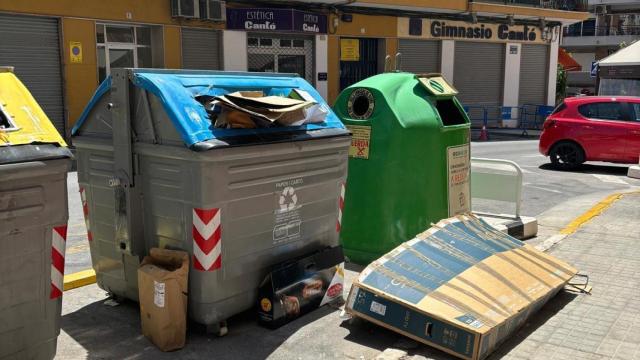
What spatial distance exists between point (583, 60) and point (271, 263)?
193ft

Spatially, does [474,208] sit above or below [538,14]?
below

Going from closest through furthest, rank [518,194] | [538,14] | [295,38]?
[518,194], [295,38], [538,14]

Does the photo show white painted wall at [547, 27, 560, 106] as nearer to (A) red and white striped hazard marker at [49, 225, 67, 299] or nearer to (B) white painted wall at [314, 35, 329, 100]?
(B) white painted wall at [314, 35, 329, 100]

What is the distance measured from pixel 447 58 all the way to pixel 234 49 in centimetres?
916

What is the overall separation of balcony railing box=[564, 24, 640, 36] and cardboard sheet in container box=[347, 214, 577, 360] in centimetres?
5530

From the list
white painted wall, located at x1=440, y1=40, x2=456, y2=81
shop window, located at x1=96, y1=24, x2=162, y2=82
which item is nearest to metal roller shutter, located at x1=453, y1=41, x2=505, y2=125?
white painted wall, located at x1=440, y1=40, x2=456, y2=81

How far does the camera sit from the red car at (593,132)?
12047mm

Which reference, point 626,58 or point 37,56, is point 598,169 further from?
point 37,56

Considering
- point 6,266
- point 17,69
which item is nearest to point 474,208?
point 6,266

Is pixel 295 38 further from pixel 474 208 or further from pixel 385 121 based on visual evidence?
pixel 385 121

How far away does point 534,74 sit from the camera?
26.4 m

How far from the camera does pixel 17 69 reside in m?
13.7

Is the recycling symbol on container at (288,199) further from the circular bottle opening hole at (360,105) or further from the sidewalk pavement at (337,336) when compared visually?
the circular bottle opening hole at (360,105)

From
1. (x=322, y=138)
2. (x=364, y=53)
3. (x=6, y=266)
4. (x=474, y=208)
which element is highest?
(x=364, y=53)
